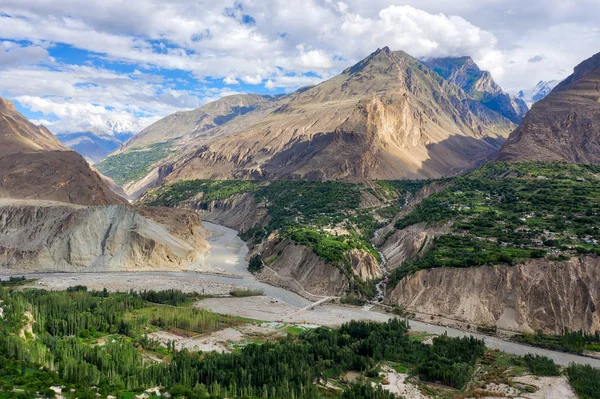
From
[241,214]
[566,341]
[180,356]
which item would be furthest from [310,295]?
[241,214]

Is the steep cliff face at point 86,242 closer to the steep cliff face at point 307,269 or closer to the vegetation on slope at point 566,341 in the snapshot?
the steep cliff face at point 307,269

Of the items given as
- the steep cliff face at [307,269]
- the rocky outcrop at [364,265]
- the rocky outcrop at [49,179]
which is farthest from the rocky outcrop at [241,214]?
the rocky outcrop at [364,265]

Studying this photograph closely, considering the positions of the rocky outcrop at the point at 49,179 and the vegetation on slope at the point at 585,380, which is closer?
the vegetation on slope at the point at 585,380

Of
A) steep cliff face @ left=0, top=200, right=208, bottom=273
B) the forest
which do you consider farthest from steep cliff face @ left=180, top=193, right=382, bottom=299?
the forest

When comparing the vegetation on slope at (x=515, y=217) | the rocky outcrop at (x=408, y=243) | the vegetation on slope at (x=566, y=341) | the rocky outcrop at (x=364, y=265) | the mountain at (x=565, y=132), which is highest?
the mountain at (x=565, y=132)

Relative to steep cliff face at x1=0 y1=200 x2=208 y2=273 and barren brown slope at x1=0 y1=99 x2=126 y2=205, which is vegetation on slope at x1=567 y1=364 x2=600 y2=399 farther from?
barren brown slope at x1=0 y1=99 x2=126 y2=205
